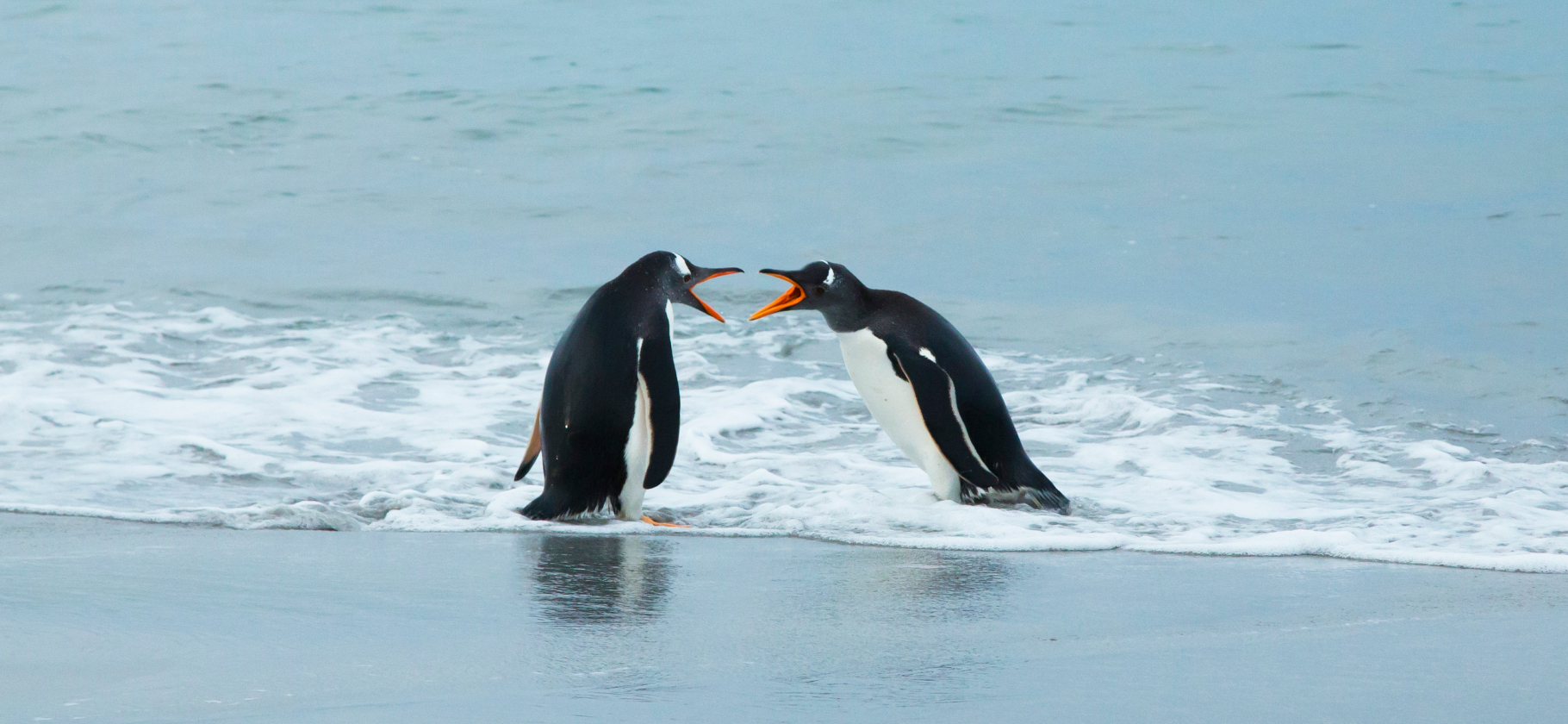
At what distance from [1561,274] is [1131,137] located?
6.80 m

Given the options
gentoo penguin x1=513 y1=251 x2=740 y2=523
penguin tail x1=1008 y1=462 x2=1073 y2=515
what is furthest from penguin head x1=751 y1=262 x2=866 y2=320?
penguin tail x1=1008 y1=462 x2=1073 y2=515

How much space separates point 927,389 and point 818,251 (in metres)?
6.99

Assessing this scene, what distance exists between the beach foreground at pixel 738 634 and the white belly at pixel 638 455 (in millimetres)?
728

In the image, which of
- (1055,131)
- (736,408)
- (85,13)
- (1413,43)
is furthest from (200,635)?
(85,13)

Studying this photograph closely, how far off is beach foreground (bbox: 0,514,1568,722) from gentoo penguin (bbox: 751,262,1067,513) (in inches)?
40.5

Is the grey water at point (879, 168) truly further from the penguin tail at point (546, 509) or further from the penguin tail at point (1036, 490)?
the penguin tail at point (546, 509)

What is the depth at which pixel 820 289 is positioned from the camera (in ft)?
16.0

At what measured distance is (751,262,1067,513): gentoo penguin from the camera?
4629mm

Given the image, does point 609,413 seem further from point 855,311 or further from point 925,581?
point 925,581

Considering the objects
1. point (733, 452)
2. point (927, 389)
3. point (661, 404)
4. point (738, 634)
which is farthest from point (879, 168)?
A: point (738, 634)

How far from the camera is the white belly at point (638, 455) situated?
14.4ft

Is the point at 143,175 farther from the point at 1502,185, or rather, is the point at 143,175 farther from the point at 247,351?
the point at 1502,185

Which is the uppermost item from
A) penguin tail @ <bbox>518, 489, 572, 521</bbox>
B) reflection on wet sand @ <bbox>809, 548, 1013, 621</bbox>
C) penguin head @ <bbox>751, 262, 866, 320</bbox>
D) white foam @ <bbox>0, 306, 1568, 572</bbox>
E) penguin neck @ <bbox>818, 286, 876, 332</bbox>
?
penguin head @ <bbox>751, 262, 866, 320</bbox>

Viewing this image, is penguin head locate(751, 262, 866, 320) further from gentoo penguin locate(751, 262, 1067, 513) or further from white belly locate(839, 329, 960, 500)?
white belly locate(839, 329, 960, 500)
